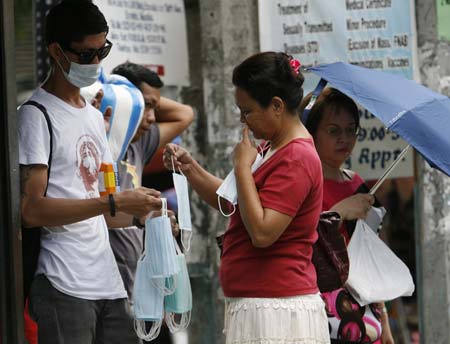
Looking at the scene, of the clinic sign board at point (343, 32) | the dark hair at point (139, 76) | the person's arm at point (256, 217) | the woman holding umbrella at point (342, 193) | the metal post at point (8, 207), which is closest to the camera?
the person's arm at point (256, 217)

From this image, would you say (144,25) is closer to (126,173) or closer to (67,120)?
(126,173)

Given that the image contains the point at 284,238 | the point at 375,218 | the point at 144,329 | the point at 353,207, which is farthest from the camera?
the point at 375,218

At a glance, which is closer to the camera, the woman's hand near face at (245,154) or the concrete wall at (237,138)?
the woman's hand near face at (245,154)

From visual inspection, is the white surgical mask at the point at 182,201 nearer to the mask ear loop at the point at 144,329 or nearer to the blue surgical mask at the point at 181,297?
the blue surgical mask at the point at 181,297

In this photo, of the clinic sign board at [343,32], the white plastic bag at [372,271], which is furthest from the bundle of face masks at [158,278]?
the clinic sign board at [343,32]

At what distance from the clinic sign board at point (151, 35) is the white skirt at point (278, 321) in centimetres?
306

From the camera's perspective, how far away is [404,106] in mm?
5008

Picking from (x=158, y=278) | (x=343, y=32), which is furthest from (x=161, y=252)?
(x=343, y=32)

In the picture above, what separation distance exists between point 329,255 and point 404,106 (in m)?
0.75

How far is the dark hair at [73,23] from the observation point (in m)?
4.63

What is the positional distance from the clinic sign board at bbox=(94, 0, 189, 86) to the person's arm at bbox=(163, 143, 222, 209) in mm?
2328

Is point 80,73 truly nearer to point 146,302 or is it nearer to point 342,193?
point 146,302

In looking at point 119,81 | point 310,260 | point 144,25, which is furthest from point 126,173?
point 144,25

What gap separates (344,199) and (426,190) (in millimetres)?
2054
